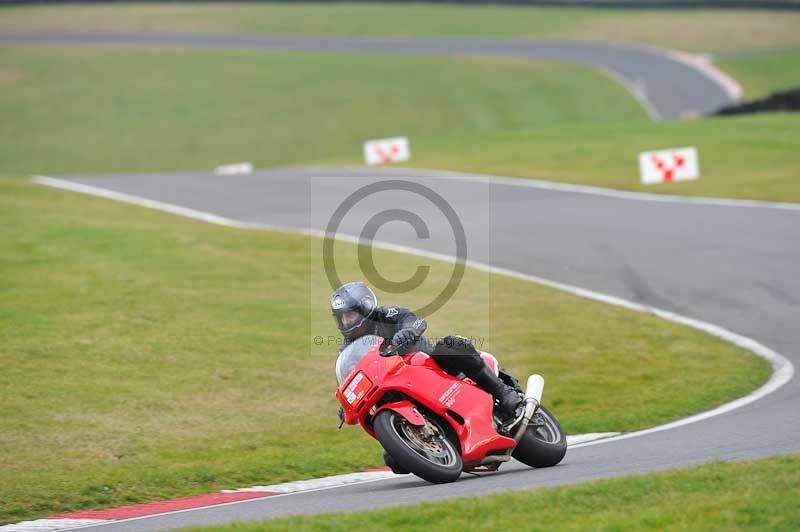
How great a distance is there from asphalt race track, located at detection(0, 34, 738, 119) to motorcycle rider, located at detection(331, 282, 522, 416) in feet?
136

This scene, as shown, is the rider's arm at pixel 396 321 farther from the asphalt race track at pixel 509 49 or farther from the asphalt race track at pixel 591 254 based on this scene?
the asphalt race track at pixel 509 49

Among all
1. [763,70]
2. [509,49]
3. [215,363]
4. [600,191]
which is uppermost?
[509,49]

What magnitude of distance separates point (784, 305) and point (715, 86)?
120ft

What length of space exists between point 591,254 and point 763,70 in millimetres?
35753

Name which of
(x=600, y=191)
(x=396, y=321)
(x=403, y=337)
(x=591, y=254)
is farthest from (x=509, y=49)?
(x=403, y=337)

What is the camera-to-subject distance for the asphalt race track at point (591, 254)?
8.95 metres

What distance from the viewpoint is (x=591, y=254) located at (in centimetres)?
1919

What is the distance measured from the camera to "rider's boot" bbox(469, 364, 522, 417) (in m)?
9.29

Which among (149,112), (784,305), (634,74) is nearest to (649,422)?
(784,305)

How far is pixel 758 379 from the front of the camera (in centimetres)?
1262

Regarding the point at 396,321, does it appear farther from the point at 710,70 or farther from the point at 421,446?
the point at 710,70

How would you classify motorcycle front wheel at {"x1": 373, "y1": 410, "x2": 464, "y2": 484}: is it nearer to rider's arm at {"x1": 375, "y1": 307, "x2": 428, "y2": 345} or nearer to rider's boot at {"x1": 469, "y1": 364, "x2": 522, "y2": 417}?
rider's boot at {"x1": 469, "y1": 364, "x2": 522, "y2": 417}

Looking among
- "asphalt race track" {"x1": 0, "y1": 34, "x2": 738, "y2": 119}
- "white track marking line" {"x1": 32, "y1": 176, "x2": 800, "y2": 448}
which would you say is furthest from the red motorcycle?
"asphalt race track" {"x1": 0, "y1": 34, "x2": 738, "y2": 119}

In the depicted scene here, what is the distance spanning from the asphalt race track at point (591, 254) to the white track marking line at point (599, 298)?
0.19 meters
